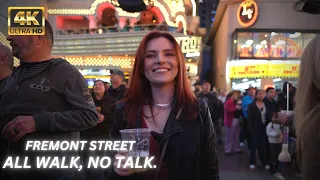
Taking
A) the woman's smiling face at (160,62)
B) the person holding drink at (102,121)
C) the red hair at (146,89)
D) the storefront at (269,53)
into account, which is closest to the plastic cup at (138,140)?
the red hair at (146,89)

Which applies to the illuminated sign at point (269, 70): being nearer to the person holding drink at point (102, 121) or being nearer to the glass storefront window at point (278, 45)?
the glass storefront window at point (278, 45)

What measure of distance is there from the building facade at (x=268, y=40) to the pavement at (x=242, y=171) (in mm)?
17740

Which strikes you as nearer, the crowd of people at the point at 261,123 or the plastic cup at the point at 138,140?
the plastic cup at the point at 138,140

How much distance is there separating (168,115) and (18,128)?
3.21ft

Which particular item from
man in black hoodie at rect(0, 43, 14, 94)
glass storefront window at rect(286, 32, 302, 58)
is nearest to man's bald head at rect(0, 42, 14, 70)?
man in black hoodie at rect(0, 43, 14, 94)

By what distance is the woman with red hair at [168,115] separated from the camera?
198 cm

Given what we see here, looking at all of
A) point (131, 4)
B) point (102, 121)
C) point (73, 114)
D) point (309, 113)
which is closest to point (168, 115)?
point (73, 114)

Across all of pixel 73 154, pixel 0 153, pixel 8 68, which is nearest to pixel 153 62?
pixel 73 154

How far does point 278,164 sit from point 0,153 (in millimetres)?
6539

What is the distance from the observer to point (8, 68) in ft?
10.1

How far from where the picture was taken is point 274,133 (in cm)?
704

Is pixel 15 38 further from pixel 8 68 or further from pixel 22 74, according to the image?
pixel 8 68

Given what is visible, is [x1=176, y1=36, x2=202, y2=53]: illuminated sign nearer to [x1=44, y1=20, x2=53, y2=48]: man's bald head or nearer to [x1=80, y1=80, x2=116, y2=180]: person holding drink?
[x1=80, y1=80, x2=116, y2=180]: person holding drink

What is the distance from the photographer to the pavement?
6930 mm
